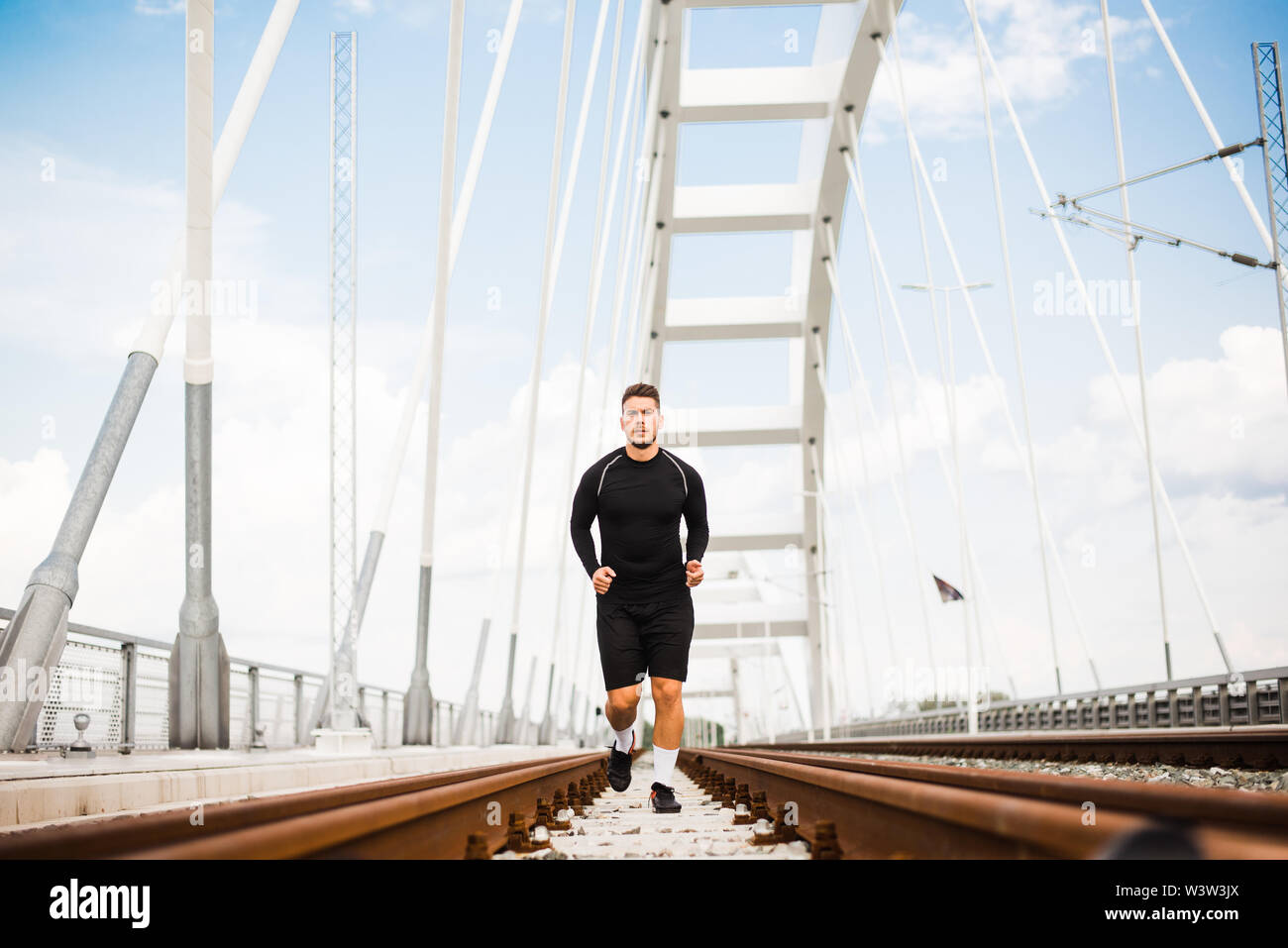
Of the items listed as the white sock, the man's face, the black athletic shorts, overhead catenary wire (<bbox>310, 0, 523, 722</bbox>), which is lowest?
the white sock

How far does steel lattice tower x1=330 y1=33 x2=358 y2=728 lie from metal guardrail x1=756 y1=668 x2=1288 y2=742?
6.90 m

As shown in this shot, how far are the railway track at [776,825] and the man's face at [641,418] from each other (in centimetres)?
142

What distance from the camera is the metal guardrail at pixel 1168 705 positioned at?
345 inches

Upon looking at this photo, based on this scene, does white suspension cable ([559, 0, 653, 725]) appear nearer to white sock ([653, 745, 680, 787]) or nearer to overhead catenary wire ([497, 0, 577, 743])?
overhead catenary wire ([497, 0, 577, 743])

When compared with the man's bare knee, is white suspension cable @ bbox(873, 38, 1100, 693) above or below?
above

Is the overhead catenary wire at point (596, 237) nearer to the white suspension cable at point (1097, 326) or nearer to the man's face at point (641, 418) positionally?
the white suspension cable at point (1097, 326)

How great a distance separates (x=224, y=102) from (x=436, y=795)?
22.3ft

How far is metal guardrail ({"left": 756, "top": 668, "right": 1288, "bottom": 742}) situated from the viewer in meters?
8.76

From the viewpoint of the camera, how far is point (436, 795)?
121 inches

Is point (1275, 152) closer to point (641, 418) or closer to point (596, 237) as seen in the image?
point (596, 237)

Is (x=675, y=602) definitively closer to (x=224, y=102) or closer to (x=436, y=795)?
(x=436, y=795)

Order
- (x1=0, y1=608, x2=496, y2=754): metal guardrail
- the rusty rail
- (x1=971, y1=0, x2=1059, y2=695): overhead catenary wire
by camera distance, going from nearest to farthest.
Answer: the rusty rail < (x1=0, y1=608, x2=496, y2=754): metal guardrail < (x1=971, y1=0, x2=1059, y2=695): overhead catenary wire

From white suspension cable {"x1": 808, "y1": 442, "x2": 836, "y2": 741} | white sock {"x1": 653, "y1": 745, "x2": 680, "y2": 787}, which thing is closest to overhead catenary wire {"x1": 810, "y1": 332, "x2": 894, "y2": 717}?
white suspension cable {"x1": 808, "y1": 442, "x2": 836, "y2": 741}

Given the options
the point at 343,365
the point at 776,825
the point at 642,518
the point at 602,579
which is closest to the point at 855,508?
the point at 343,365
